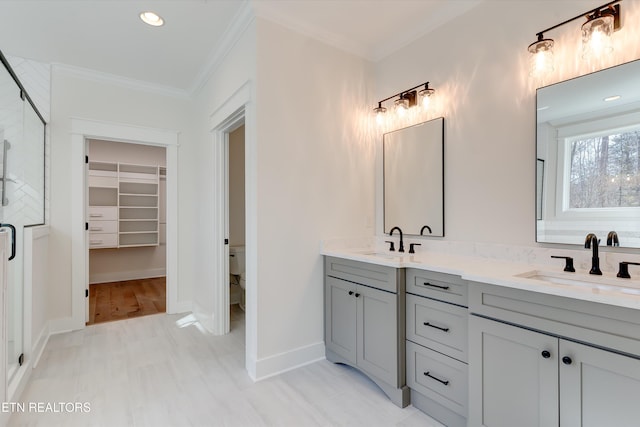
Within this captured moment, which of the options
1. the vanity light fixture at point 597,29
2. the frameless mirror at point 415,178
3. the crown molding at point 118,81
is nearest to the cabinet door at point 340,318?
the frameless mirror at point 415,178

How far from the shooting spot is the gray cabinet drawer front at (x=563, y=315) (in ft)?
3.75

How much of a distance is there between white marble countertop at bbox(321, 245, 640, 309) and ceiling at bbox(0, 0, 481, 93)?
1.76m

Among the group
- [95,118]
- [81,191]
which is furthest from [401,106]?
[81,191]

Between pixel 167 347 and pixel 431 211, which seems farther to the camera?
pixel 167 347

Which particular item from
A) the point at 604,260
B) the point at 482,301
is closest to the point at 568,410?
the point at 482,301

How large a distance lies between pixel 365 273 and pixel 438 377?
75cm

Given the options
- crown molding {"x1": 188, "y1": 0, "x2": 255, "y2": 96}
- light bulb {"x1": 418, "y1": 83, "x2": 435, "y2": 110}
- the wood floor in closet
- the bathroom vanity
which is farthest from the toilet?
light bulb {"x1": 418, "y1": 83, "x2": 435, "y2": 110}

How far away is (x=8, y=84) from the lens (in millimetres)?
2115

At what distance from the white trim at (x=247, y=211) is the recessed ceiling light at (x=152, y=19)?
0.74m

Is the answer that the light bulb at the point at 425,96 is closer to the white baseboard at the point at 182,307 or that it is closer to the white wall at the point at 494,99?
the white wall at the point at 494,99

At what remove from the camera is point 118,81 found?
11.4 feet

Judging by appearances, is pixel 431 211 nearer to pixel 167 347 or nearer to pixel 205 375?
pixel 205 375

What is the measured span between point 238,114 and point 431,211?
69.9 inches

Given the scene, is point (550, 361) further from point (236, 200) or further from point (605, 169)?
point (236, 200)
